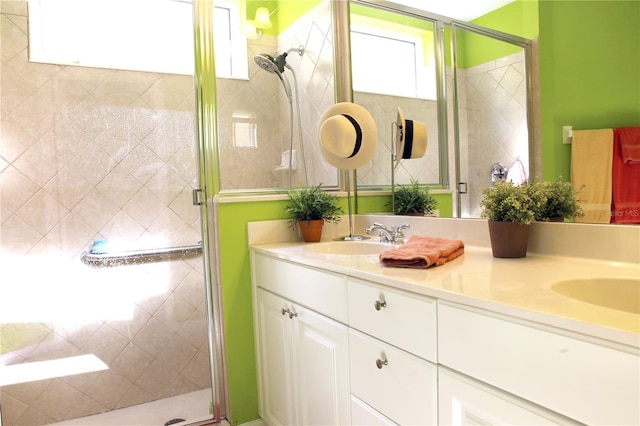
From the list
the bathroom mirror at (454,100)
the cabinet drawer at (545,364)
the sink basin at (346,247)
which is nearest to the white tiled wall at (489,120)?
the bathroom mirror at (454,100)

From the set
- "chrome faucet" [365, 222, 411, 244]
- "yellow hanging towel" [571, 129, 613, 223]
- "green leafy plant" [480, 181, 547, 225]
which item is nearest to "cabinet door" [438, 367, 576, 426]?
"green leafy plant" [480, 181, 547, 225]

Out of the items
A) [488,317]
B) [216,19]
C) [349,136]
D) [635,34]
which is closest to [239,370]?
[349,136]

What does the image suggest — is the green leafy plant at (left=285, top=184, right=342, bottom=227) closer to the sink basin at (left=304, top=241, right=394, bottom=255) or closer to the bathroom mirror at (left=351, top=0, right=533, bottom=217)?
the sink basin at (left=304, top=241, right=394, bottom=255)

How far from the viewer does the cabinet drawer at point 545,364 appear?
0.64 metres

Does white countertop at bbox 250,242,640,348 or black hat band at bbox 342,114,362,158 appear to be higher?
black hat band at bbox 342,114,362,158

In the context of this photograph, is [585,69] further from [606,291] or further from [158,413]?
[158,413]

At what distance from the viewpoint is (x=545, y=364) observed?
74 centimetres

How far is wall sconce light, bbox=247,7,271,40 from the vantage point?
2.06 m

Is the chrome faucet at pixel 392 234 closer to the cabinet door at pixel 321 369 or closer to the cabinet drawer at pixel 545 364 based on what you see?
the cabinet door at pixel 321 369

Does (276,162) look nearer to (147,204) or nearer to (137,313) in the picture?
(147,204)

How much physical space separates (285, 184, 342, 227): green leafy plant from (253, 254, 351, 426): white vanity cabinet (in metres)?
0.28

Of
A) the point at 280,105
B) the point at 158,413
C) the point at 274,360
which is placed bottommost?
the point at 158,413

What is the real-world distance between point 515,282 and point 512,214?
0.35 m

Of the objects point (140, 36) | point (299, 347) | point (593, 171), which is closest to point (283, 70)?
point (140, 36)
